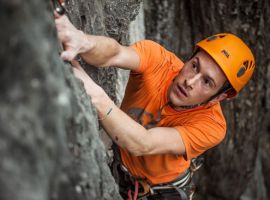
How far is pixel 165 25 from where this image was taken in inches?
230

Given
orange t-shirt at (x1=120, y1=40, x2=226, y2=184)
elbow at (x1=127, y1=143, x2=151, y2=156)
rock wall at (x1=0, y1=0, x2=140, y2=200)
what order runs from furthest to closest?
orange t-shirt at (x1=120, y1=40, x2=226, y2=184) < elbow at (x1=127, y1=143, x2=151, y2=156) < rock wall at (x1=0, y1=0, x2=140, y2=200)

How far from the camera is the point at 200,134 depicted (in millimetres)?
2842

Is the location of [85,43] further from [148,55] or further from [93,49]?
[148,55]

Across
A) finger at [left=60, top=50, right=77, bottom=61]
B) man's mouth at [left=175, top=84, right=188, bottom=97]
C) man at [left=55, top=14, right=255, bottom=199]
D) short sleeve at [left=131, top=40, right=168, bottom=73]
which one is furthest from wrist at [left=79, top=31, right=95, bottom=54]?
man's mouth at [left=175, top=84, right=188, bottom=97]

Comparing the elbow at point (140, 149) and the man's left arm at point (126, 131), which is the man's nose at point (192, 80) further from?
the elbow at point (140, 149)

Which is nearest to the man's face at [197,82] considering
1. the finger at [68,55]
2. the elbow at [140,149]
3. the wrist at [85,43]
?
the elbow at [140,149]

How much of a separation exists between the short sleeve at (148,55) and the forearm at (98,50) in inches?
10.2

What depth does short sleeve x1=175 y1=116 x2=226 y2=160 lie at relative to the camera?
2775mm

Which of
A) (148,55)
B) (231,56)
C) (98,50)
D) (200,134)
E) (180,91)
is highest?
(98,50)

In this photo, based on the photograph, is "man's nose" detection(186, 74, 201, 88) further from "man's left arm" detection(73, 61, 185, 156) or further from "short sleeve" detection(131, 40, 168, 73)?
"man's left arm" detection(73, 61, 185, 156)

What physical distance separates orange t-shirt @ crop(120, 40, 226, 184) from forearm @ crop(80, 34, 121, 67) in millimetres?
299

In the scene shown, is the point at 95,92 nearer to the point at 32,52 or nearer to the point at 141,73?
the point at 141,73

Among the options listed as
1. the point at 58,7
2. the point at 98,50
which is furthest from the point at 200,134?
the point at 58,7

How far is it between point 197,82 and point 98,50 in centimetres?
85
